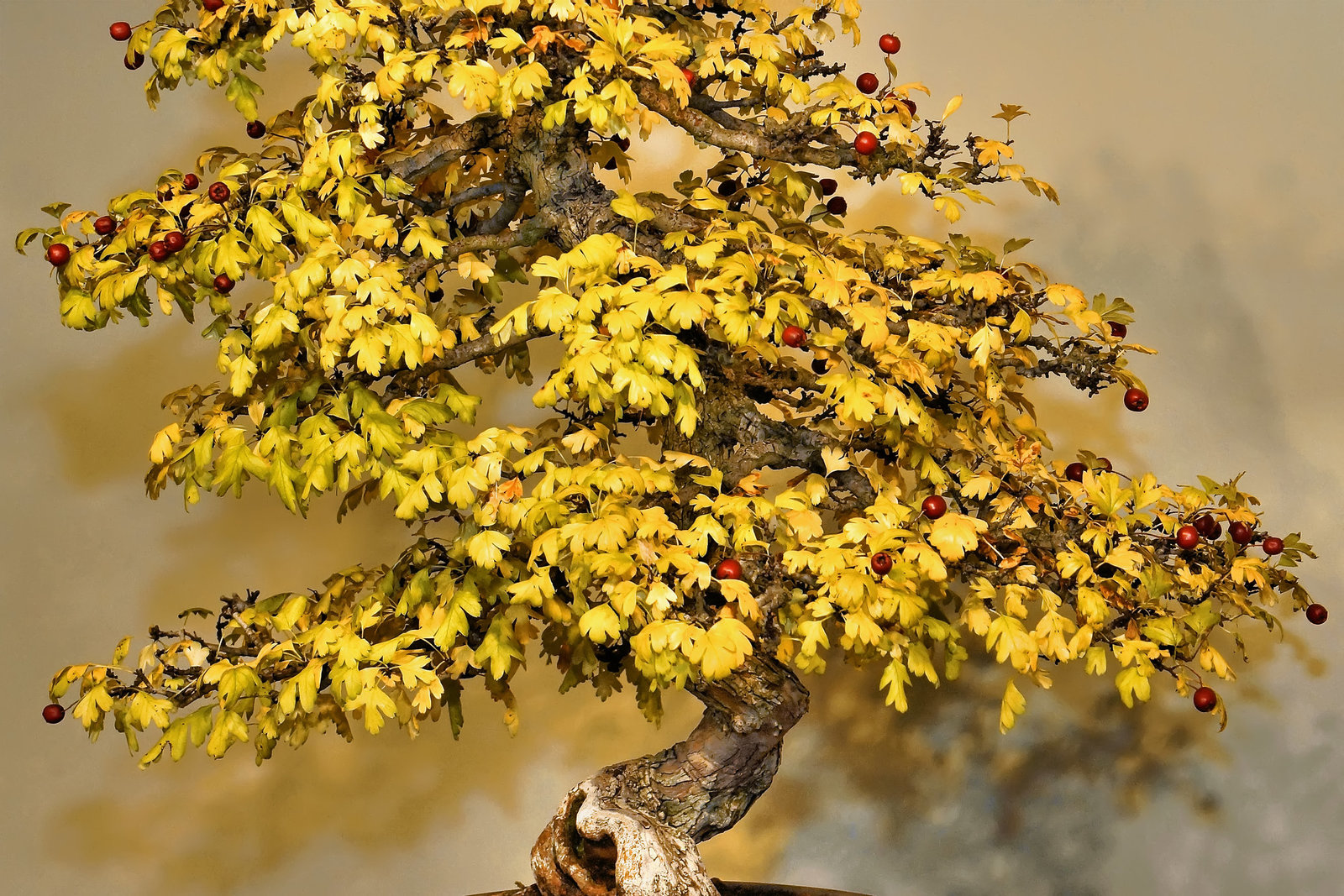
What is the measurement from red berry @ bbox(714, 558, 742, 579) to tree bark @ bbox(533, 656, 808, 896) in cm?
31

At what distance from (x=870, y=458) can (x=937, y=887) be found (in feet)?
5.09

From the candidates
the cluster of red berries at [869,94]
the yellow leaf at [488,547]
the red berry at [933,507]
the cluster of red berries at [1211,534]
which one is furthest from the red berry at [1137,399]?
the yellow leaf at [488,547]

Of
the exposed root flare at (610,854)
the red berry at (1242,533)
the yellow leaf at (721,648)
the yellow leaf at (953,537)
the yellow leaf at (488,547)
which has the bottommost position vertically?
the exposed root flare at (610,854)

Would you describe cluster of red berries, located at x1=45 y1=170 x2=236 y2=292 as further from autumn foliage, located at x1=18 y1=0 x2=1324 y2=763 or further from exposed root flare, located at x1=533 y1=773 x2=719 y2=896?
exposed root flare, located at x1=533 y1=773 x2=719 y2=896

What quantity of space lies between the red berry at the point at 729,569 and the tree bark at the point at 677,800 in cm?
31

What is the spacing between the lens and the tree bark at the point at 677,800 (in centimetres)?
231

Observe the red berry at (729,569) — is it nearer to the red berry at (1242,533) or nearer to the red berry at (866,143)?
the red berry at (866,143)

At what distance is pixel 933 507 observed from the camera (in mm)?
2203

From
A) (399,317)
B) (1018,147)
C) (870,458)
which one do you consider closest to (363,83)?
(399,317)

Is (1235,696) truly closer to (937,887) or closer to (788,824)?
(937,887)

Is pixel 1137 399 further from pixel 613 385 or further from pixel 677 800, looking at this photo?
pixel 677 800

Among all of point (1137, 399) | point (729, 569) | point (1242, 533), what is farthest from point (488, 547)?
point (1242, 533)

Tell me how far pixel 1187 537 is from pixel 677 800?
0.92 metres

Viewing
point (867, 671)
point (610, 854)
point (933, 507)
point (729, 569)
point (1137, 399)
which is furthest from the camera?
point (867, 671)
